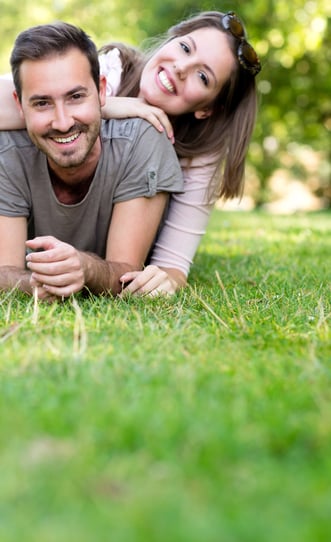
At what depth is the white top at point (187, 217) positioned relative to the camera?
4020mm

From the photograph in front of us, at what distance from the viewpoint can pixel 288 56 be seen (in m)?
14.7

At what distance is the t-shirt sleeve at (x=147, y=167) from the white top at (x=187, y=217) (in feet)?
0.86

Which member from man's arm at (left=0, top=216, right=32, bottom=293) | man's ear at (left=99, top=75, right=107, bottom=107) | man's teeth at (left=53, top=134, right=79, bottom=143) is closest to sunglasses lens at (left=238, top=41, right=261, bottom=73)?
man's ear at (left=99, top=75, right=107, bottom=107)

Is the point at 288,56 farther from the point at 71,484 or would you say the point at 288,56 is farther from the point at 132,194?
the point at 71,484

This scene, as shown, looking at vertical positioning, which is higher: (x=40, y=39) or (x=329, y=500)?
(x=40, y=39)

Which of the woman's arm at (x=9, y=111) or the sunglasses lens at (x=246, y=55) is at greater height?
the sunglasses lens at (x=246, y=55)

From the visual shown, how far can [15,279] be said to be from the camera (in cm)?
321

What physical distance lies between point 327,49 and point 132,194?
1368cm

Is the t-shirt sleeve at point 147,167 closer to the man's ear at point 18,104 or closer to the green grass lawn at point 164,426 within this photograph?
the man's ear at point 18,104

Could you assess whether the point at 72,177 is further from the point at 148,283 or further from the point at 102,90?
the point at 148,283

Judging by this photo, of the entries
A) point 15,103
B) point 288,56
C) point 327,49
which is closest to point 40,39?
point 15,103

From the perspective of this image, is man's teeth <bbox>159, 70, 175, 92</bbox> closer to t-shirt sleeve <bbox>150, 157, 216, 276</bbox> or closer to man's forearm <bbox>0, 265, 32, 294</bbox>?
t-shirt sleeve <bbox>150, 157, 216, 276</bbox>

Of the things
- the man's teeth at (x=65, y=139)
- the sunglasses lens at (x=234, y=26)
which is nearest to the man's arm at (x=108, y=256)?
the man's teeth at (x=65, y=139)

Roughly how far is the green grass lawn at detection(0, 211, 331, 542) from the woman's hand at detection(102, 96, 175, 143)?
1.26 m
